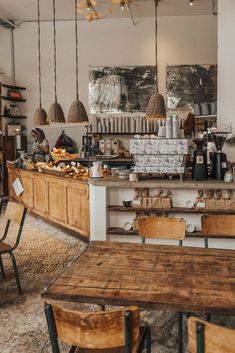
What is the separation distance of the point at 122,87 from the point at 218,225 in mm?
7131

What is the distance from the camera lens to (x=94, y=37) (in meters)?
10.0

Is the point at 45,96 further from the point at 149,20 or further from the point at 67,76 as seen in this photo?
the point at 149,20

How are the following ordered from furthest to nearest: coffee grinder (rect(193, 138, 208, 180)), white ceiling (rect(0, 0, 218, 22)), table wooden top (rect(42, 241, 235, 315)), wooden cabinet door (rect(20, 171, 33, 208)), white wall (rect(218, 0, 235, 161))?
1. white ceiling (rect(0, 0, 218, 22))
2. wooden cabinet door (rect(20, 171, 33, 208))
3. white wall (rect(218, 0, 235, 161))
4. coffee grinder (rect(193, 138, 208, 180))
5. table wooden top (rect(42, 241, 235, 315))

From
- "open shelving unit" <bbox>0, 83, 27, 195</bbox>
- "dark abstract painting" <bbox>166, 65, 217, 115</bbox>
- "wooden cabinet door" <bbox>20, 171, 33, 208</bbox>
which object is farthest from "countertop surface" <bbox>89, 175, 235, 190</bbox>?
"open shelving unit" <bbox>0, 83, 27, 195</bbox>

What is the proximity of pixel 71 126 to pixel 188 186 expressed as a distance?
601cm

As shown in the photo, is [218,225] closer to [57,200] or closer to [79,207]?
[79,207]

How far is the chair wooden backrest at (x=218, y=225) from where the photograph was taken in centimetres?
337

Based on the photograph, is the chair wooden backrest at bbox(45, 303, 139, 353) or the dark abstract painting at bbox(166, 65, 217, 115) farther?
the dark abstract painting at bbox(166, 65, 217, 115)

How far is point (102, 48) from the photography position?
32.8 ft

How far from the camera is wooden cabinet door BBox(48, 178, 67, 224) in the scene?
256 inches

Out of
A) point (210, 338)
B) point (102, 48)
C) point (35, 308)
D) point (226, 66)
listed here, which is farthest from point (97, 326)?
point (102, 48)

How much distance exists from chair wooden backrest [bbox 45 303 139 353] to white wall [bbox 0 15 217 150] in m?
8.46

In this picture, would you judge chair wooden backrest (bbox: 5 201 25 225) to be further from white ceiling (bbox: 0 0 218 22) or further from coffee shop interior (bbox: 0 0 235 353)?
white ceiling (bbox: 0 0 218 22)

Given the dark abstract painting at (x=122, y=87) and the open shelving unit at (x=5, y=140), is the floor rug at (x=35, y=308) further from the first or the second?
the dark abstract painting at (x=122, y=87)
